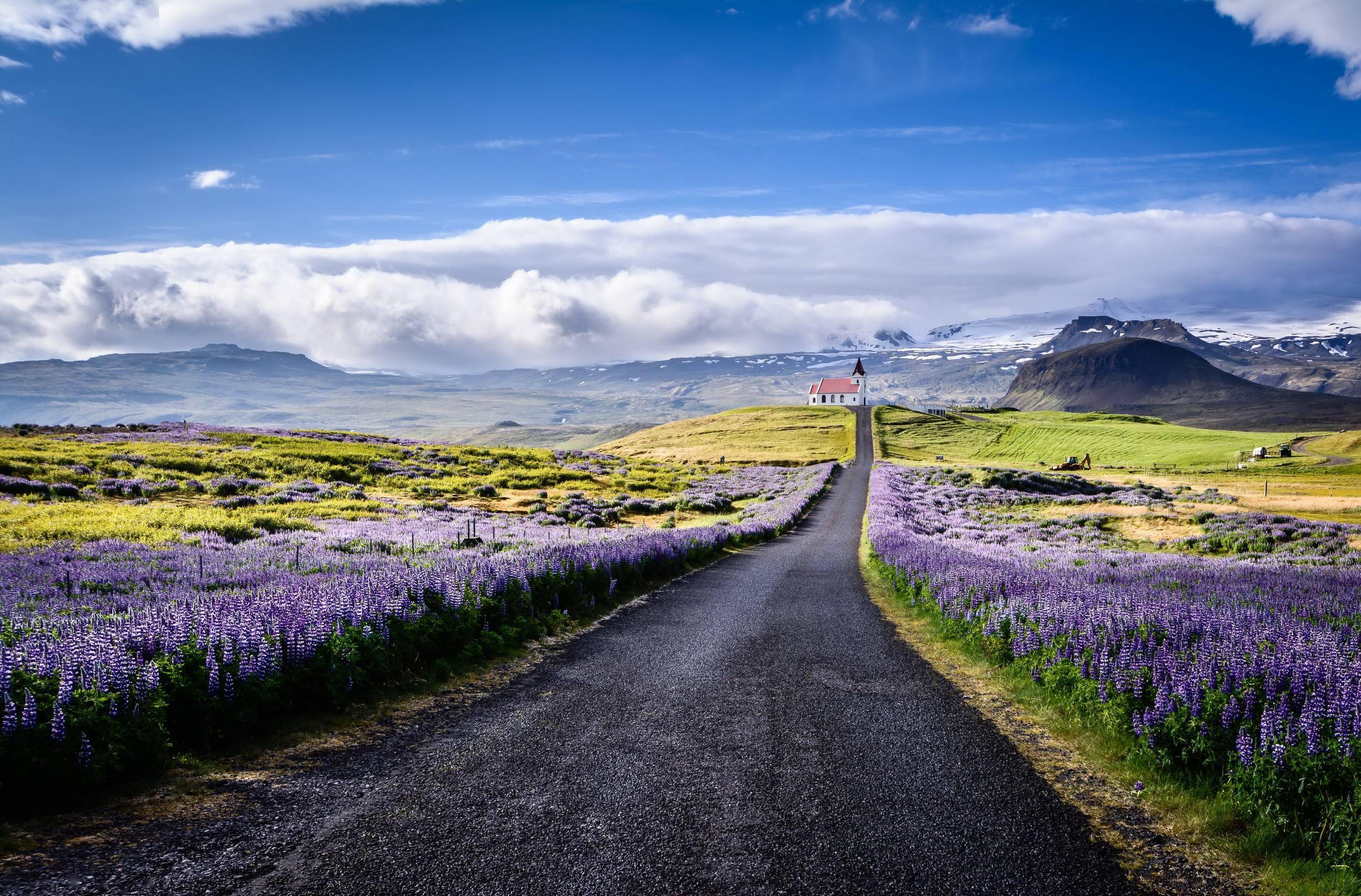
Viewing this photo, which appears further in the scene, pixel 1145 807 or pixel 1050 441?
pixel 1050 441

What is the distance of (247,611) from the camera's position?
926 cm

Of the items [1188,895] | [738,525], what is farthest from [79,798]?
[738,525]

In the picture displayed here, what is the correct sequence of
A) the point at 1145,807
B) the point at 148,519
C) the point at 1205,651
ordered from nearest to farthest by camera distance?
1. the point at 1145,807
2. the point at 1205,651
3. the point at 148,519

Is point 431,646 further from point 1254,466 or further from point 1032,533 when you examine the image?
point 1254,466

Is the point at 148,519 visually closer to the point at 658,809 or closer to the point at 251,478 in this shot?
the point at 251,478

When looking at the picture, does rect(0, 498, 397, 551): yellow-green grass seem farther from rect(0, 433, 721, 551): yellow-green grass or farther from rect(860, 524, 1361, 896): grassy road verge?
rect(860, 524, 1361, 896): grassy road verge

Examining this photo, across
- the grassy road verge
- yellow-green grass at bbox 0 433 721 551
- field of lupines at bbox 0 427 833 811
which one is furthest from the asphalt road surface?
yellow-green grass at bbox 0 433 721 551

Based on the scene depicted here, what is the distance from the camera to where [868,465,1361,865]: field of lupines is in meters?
6.23

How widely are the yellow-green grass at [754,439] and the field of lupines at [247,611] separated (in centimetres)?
7754

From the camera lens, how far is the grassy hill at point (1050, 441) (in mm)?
Result: 112062

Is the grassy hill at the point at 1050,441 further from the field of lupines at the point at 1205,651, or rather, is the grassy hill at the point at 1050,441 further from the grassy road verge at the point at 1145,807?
the grassy road verge at the point at 1145,807

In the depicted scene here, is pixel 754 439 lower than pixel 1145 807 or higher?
lower

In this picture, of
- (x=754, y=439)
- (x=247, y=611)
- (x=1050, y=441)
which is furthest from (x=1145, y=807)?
(x=1050, y=441)

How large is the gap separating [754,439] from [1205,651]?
4938 inches
